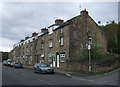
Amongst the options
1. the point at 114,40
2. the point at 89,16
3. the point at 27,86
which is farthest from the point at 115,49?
the point at 27,86

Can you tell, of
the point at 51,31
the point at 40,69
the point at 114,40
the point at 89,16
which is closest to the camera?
the point at 40,69

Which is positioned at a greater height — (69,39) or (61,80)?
(69,39)

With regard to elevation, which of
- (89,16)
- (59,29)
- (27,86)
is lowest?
(27,86)

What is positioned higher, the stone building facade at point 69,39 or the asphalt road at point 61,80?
the stone building facade at point 69,39

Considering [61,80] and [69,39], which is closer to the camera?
[61,80]

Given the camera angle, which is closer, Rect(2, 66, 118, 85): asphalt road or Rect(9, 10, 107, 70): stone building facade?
Rect(2, 66, 118, 85): asphalt road

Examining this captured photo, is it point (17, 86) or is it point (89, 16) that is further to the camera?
point (89, 16)

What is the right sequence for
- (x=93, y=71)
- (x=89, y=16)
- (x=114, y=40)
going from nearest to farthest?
(x=93, y=71) → (x=89, y=16) → (x=114, y=40)

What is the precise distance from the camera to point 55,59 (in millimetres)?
35469

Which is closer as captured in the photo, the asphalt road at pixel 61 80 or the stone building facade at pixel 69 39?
the asphalt road at pixel 61 80

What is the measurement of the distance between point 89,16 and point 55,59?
366 inches

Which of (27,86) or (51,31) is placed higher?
(51,31)

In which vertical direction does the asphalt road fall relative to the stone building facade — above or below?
below

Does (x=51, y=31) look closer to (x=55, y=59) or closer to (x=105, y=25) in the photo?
(x=55, y=59)
